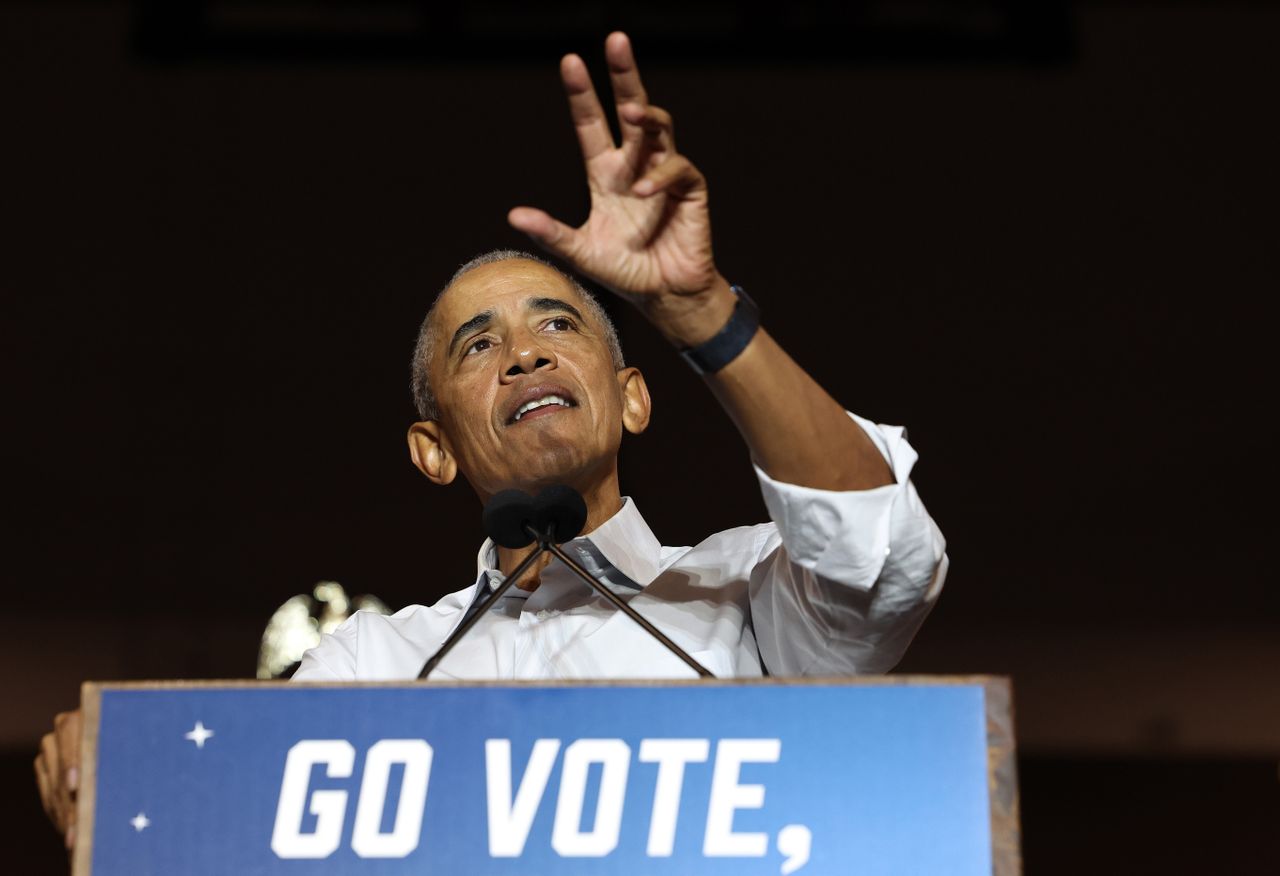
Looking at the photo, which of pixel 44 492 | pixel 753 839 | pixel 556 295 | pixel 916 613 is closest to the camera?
pixel 753 839

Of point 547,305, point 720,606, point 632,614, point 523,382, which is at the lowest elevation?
point 632,614

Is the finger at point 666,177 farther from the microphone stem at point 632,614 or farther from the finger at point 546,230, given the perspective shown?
the microphone stem at point 632,614

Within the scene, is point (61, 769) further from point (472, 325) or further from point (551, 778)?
point (472, 325)

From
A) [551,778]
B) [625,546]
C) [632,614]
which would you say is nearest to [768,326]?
[625,546]

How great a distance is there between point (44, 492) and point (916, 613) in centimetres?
376

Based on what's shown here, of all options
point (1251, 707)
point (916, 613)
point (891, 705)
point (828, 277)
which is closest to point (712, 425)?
point (828, 277)

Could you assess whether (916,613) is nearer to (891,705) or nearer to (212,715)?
(891,705)

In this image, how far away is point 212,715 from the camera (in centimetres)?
98

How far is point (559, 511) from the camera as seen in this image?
1.25m

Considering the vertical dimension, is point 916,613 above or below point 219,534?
below

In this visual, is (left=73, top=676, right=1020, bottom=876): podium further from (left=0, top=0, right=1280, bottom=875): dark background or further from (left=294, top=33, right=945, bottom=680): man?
(left=0, top=0, right=1280, bottom=875): dark background

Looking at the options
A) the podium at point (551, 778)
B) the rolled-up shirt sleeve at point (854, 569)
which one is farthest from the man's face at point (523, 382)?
the podium at point (551, 778)

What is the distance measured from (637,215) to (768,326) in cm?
348

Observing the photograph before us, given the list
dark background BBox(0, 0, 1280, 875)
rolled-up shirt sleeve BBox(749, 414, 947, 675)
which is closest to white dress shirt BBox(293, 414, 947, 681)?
rolled-up shirt sleeve BBox(749, 414, 947, 675)
